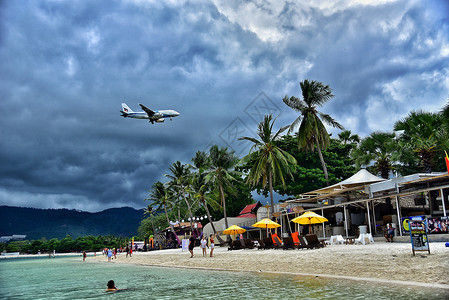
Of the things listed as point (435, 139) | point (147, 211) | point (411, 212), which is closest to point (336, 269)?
point (411, 212)

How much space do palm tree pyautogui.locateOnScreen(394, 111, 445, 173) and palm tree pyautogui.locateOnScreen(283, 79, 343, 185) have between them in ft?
29.0

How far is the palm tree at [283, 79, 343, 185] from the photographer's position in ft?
118

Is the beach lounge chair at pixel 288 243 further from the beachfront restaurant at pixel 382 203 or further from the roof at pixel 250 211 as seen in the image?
the roof at pixel 250 211

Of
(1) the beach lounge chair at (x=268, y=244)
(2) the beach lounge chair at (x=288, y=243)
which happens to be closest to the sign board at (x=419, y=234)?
(2) the beach lounge chair at (x=288, y=243)

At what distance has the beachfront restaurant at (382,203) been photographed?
20.0m

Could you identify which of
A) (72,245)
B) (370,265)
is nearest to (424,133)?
(370,265)

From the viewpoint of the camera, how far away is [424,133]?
25656 mm

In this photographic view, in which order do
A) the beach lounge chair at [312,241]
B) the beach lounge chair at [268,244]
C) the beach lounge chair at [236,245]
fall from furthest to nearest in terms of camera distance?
the beach lounge chair at [236,245] → the beach lounge chair at [268,244] → the beach lounge chair at [312,241]

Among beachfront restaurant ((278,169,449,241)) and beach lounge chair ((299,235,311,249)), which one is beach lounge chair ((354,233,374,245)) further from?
beach lounge chair ((299,235,311,249))

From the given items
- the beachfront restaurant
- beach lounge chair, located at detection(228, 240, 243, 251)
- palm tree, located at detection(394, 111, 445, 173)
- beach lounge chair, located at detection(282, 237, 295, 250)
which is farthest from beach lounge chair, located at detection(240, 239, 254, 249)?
palm tree, located at detection(394, 111, 445, 173)

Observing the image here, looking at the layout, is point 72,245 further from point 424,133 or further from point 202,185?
point 424,133

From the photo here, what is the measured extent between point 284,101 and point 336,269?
2624cm

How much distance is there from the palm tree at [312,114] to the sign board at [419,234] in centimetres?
2308

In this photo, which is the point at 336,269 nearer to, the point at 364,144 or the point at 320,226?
the point at 320,226
